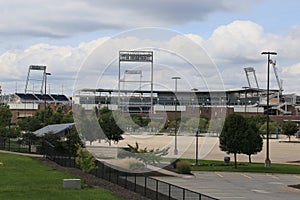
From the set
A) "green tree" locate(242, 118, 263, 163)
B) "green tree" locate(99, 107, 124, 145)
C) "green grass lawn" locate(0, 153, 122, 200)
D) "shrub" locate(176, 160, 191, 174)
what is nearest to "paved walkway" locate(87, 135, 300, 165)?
"green tree" locate(99, 107, 124, 145)

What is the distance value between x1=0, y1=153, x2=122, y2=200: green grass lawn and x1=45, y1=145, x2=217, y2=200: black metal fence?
5.79 feet

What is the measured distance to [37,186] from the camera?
26422 mm

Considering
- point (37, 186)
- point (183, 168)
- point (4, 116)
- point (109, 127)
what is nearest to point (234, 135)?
point (183, 168)

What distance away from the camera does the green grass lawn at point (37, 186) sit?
23234 mm

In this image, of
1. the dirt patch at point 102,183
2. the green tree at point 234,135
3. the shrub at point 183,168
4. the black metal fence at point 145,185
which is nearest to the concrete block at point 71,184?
the dirt patch at point 102,183

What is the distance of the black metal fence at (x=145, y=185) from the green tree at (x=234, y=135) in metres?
12.5

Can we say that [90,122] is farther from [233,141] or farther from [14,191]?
[14,191]

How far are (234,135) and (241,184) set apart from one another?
11470mm

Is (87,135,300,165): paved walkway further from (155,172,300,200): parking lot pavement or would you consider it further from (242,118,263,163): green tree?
(155,172,300,200): parking lot pavement

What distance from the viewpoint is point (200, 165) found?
45938 mm

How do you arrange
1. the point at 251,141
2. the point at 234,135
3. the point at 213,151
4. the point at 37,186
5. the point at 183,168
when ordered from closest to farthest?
1. the point at 37,186
2. the point at 183,168
3. the point at 234,135
4. the point at 251,141
5. the point at 213,151

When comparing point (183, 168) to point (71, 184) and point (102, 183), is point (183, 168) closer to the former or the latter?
point (102, 183)

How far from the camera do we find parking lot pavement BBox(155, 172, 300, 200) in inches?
1099

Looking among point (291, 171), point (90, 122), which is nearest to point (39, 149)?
point (90, 122)
